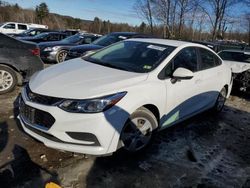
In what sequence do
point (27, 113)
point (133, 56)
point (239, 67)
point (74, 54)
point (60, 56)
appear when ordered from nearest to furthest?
point (27, 113) < point (133, 56) < point (239, 67) < point (74, 54) < point (60, 56)

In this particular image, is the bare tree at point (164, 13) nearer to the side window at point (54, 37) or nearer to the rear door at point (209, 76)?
the side window at point (54, 37)

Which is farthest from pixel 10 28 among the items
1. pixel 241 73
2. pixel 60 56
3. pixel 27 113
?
pixel 27 113

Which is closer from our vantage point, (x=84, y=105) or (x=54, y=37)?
(x=84, y=105)

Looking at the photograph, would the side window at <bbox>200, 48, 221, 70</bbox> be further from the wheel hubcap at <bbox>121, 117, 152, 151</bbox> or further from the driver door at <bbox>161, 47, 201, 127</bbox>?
the wheel hubcap at <bbox>121, 117, 152, 151</bbox>

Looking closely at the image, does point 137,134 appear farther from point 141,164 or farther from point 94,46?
point 94,46

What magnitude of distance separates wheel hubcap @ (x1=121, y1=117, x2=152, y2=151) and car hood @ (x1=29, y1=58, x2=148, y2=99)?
539 mm

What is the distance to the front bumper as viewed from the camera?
309 cm

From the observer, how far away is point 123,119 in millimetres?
3299

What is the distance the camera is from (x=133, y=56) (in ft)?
14.5

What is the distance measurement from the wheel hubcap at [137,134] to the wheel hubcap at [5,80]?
381 cm

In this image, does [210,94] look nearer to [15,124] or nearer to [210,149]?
[210,149]

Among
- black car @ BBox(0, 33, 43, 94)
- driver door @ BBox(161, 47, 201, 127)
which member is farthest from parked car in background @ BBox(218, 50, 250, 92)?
black car @ BBox(0, 33, 43, 94)

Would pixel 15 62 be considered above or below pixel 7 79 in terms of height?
above

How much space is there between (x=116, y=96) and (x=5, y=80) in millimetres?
3896
